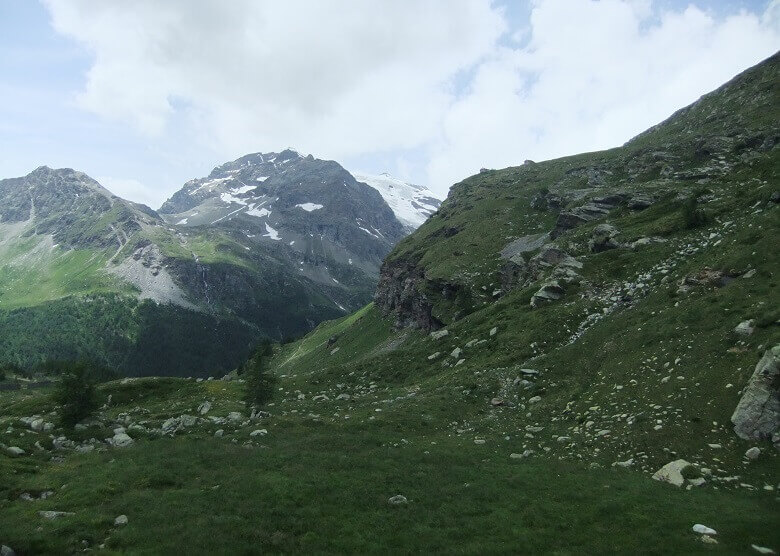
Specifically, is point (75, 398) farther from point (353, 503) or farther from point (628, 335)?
point (628, 335)

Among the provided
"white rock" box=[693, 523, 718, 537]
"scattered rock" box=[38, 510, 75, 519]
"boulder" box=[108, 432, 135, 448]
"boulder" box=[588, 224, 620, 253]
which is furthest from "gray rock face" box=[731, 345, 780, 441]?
"boulder" box=[588, 224, 620, 253]

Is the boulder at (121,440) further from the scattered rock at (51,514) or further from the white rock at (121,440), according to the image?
the scattered rock at (51,514)

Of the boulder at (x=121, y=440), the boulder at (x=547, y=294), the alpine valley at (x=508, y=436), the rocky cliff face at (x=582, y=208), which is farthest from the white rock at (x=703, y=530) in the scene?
the rocky cliff face at (x=582, y=208)

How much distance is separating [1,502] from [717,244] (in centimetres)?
5513

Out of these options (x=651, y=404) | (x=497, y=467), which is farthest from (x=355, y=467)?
(x=651, y=404)

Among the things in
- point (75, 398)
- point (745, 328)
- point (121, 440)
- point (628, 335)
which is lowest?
point (121, 440)

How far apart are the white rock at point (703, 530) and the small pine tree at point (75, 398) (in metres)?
38.7

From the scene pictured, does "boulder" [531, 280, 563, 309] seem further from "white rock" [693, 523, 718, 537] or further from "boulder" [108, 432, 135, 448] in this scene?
"boulder" [108, 432, 135, 448]

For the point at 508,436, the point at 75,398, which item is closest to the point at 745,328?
the point at 508,436

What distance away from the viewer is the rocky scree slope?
23.0 metres

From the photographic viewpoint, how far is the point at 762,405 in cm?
2123

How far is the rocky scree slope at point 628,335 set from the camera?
23016 mm

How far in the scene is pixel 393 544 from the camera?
628 inches

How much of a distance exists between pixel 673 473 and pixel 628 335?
17292mm
